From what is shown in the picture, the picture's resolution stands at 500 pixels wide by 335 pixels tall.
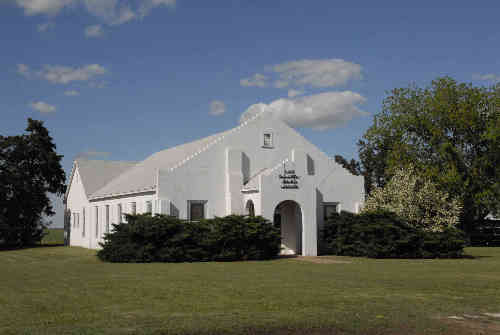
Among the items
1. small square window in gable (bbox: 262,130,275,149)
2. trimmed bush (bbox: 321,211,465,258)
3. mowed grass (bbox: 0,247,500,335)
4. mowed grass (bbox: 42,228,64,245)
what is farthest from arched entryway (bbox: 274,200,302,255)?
mowed grass (bbox: 42,228,64,245)

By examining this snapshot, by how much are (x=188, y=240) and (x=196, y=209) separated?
5725mm

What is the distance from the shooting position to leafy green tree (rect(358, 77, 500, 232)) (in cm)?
4538

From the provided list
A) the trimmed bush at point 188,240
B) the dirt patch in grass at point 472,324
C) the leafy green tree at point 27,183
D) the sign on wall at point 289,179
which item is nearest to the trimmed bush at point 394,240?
the sign on wall at point 289,179

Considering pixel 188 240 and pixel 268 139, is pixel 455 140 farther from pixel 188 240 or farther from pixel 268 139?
pixel 188 240

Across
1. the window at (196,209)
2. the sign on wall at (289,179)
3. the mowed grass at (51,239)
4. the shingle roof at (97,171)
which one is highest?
the shingle roof at (97,171)

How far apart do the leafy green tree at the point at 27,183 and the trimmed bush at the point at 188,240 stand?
21.7 meters

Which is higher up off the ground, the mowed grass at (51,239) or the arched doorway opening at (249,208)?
the arched doorway opening at (249,208)

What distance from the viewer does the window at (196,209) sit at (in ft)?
107

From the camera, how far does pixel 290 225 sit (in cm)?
3400

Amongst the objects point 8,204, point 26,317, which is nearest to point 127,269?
point 26,317

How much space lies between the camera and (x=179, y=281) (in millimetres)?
17484

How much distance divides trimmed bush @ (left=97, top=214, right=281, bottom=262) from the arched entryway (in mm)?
4392

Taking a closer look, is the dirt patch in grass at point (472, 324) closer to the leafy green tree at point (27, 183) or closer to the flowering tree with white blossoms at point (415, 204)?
the flowering tree with white blossoms at point (415, 204)

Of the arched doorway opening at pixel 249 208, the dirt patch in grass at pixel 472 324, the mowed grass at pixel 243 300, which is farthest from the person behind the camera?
the arched doorway opening at pixel 249 208
